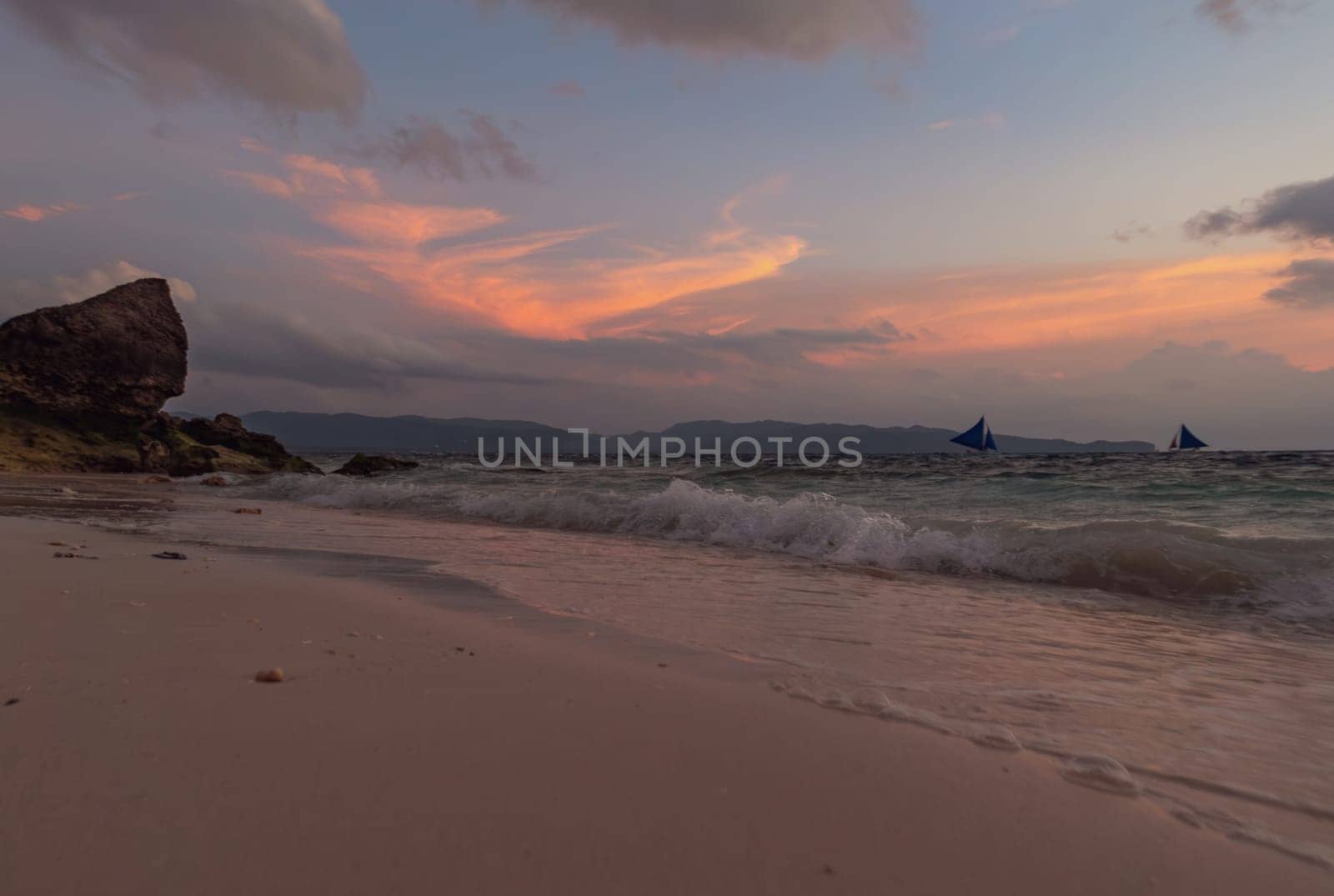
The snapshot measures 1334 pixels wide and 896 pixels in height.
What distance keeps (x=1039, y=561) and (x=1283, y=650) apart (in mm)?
2744

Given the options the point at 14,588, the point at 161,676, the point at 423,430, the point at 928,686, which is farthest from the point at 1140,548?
the point at 423,430

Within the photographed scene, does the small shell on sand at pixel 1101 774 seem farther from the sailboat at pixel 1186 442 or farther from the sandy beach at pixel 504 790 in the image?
the sailboat at pixel 1186 442

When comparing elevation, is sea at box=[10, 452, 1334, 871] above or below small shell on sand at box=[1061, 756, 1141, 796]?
below

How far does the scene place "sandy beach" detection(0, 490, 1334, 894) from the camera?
138 centimetres

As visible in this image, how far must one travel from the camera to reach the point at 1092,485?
14055 mm

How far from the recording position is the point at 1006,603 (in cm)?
524

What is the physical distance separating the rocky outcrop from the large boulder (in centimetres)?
3

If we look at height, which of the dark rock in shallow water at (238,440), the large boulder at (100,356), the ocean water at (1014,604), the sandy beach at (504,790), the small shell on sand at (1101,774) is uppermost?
the large boulder at (100,356)

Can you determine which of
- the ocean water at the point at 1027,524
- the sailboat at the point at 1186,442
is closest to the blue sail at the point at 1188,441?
the sailboat at the point at 1186,442

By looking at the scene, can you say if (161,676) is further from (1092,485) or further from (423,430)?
(423,430)

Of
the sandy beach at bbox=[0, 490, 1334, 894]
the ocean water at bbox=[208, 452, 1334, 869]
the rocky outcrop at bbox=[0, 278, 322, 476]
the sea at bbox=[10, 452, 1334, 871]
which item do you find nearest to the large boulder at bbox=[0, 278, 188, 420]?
the rocky outcrop at bbox=[0, 278, 322, 476]

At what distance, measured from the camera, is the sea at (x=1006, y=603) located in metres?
2.27

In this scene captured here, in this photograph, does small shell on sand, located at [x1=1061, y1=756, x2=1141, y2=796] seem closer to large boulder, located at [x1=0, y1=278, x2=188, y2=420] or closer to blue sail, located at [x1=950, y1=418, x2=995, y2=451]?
large boulder, located at [x1=0, y1=278, x2=188, y2=420]

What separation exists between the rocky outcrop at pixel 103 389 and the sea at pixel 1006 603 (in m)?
13.4
